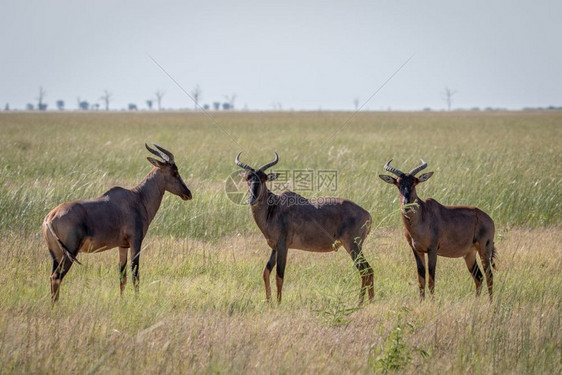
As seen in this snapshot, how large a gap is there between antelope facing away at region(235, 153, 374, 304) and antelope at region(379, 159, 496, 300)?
2.40 feet

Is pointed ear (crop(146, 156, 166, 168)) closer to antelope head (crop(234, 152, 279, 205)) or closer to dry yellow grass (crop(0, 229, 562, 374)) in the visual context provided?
antelope head (crop(234, 152, 279, 205))

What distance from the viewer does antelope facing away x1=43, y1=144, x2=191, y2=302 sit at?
7.94 meters

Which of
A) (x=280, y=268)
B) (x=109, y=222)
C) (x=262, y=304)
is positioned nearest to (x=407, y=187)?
(x=280, y=268)

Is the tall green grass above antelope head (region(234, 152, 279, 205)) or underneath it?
underneath

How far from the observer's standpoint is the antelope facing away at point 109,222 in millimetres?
7941

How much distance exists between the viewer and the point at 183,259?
1061 cm

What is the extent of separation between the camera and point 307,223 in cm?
944

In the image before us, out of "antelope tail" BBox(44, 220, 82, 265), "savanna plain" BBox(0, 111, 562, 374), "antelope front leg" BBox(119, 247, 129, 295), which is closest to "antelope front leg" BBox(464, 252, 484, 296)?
"savanna plain" BBox(0, 111, 562, 374)

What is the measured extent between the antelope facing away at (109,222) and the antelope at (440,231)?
3.51 m

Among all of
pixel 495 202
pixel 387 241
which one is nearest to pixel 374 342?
pixel 387 241

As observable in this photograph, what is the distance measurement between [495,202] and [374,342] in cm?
838

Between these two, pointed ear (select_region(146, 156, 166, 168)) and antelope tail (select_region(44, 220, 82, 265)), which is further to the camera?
pointed ear (select_region(146, 156, 166, 168))

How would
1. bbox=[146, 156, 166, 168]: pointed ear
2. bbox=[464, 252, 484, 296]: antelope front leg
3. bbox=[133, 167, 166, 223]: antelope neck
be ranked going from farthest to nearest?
bbox=[146, 156, 166, 168]: pointed ear < bbox=[133, 167, 166, 223]: antelope neck < bbox=[464, 252, 484, 296]: antelope front leg

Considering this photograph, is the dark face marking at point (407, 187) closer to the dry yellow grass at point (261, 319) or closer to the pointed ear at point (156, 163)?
the dry yellow grass at point (261, 319)
